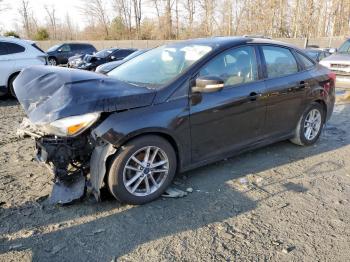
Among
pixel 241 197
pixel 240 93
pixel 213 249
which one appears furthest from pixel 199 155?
pixel 213 249

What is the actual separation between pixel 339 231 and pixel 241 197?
3.31 feet

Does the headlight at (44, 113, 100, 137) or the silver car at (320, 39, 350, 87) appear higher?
the headlight at (44, 113, 100, 137)

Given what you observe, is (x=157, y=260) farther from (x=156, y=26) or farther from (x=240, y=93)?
(x=156, y=26)

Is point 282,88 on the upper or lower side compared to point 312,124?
upper

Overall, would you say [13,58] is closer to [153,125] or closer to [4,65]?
[4,65]

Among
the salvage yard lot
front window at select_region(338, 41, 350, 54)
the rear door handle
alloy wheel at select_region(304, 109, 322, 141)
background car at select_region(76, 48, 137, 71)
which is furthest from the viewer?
background car at select_region(76, 48, 137, 71)

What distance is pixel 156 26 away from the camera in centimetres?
4253

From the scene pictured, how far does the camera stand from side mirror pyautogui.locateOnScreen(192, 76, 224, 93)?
3.58m

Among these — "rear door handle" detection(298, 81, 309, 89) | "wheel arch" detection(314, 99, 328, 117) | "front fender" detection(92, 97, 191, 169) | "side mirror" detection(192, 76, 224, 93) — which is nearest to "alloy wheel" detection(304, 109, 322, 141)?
"wheel arch" detection(314, 99, 328, 117)

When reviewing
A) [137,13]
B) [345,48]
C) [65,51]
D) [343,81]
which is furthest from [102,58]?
[137,13]

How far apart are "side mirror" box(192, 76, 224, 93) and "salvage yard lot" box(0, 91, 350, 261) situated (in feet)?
3.75

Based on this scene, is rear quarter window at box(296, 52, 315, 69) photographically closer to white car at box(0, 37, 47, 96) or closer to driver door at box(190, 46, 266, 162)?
driver door at box(190, 46, 266, 162)

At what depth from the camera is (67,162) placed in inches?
131

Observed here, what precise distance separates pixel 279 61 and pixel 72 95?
2941 millimetres
